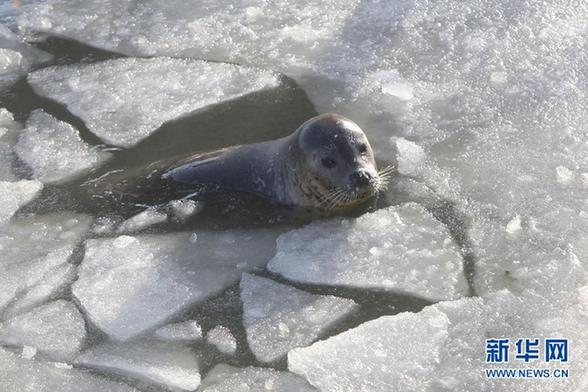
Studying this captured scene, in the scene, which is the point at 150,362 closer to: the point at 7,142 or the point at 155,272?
the point at 155,272

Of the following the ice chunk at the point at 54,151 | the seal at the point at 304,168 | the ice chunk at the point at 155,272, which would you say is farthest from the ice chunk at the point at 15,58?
the ice chunk at the point at 155,272

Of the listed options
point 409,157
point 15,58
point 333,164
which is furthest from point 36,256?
point 15,58

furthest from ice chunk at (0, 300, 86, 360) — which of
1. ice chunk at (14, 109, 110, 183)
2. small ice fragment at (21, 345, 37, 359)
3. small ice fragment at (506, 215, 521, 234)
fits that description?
small ice fragment at (506, 215, 521, 234)

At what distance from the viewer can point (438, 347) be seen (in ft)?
10.3

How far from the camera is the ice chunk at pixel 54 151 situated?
450 cm

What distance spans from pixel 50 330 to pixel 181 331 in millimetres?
521

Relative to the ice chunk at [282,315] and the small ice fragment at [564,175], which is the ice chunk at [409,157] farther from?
the ice chunk at [282,315]

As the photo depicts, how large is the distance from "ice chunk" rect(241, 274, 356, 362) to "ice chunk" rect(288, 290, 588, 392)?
100mm

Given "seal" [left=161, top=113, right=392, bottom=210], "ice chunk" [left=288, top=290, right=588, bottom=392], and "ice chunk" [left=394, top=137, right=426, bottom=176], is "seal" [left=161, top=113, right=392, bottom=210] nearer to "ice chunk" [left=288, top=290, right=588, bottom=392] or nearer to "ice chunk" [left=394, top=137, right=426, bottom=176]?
"ice chunk" [left=394, top=137, right=426, bottom=176]

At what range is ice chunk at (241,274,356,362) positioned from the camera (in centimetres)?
325

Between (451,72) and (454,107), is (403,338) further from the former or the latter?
(451,72)

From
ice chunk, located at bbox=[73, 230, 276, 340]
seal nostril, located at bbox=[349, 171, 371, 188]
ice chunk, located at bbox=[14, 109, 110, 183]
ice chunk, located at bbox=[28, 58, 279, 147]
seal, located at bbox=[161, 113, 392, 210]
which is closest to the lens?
ice chunk, located at bbox=[73, 230, 276, 340]

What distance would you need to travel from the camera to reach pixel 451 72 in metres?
4.97

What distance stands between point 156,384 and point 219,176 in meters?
1.50
